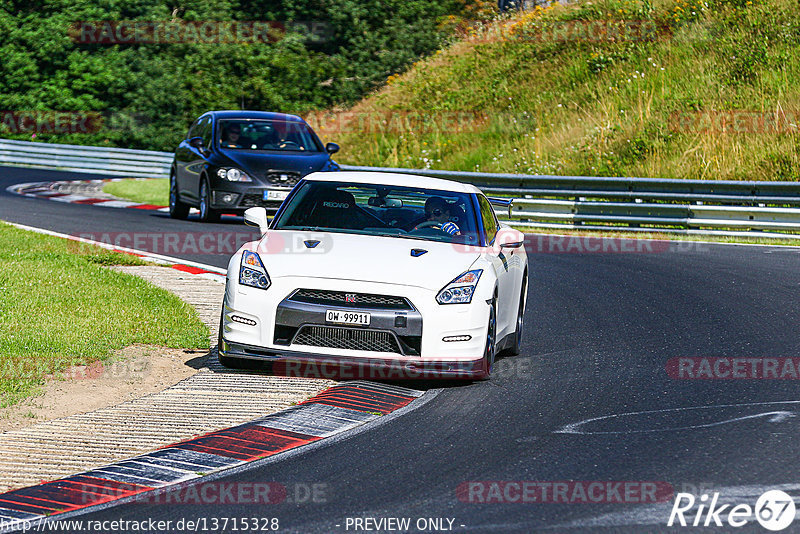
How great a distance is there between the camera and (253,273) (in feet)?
26.6

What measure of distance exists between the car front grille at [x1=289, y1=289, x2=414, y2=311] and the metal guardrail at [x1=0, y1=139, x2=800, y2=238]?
37.2 ft

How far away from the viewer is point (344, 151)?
3275 cm

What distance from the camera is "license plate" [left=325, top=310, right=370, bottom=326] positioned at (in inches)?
304

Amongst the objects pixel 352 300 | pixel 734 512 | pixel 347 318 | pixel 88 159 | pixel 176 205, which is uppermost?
pixel 352 300

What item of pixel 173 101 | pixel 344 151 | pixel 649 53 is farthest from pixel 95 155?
pixel 649 53

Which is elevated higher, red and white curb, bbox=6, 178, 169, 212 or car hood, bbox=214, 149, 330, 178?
car hood, bbox=214, 149, 330, 178

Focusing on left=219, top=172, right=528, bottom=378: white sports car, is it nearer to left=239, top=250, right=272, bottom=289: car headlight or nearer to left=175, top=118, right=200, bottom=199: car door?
left=239, top=250, right=272, bottom=289: car headlight

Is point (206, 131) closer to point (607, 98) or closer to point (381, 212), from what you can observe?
point (381, 212)

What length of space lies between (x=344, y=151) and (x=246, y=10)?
17993 mm

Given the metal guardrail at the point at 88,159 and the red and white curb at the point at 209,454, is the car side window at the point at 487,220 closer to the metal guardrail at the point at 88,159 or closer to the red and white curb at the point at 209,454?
the red and white curb at the point at 209,454

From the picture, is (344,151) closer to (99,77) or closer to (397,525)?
(99,77)

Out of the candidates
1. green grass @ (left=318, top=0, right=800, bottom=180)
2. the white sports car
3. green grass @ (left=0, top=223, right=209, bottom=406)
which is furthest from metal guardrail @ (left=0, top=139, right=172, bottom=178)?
the white sports car

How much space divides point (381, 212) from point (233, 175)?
9.48 meters

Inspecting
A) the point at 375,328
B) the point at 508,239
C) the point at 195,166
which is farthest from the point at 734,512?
the point at 195,166
